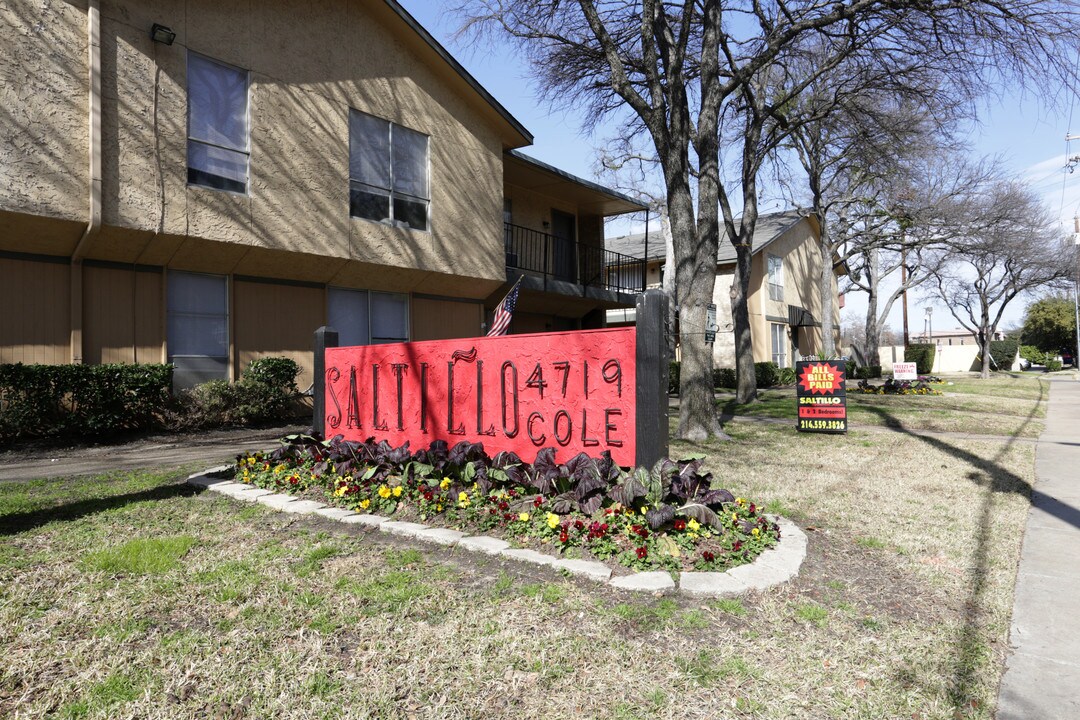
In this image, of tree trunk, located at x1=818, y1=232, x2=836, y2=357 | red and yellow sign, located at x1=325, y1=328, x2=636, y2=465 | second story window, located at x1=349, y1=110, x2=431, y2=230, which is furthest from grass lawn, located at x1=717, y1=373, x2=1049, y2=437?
red and yellow sign, located at x1=325, y1=328, x2=636, y2=465

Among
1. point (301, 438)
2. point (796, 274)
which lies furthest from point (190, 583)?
point (796, 274)

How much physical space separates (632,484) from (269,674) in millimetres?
2336

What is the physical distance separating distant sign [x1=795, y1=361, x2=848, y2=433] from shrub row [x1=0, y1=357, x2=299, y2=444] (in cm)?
847

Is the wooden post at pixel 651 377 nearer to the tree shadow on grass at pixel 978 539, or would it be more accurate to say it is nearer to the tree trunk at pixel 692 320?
the tree shadow on grass at pixel 978 539

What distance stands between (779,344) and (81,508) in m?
27.4

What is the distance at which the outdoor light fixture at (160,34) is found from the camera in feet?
30.4

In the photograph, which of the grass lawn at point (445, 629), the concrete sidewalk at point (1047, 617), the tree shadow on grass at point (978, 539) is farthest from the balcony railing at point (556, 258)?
the grass lawn at point (445, 629)

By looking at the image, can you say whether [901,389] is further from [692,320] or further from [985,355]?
[985,355]

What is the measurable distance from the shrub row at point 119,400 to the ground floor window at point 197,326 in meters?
0.50

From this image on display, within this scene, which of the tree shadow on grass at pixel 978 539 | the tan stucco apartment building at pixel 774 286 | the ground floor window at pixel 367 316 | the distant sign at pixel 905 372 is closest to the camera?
the tree shadow on grass at pixel 978 539

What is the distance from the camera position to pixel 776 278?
28000 mm

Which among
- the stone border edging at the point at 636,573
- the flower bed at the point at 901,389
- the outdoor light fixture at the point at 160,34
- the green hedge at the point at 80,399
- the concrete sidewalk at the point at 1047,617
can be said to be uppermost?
the outdoor light fixture at the point at 160,34

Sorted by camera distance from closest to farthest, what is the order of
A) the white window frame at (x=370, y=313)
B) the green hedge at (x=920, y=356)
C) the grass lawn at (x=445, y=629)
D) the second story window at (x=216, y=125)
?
the grass lawn at (x=445, y=629), the second story window at (x=216, y=125), the white window frame at (x=370, y=313), the green hedge at (x=920, y=356)

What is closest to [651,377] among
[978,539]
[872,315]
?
[978,539]
